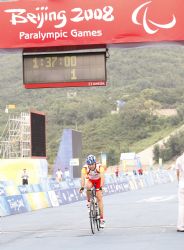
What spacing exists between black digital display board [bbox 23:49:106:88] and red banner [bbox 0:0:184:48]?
13.8 inches

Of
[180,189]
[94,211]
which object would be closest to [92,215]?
[94,211]

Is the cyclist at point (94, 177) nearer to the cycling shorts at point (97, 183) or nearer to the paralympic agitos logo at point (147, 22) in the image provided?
the cycling shorts at point (97, 183)

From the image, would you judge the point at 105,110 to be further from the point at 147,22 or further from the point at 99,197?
the point at 99,197

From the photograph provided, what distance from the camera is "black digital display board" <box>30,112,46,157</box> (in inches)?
1930

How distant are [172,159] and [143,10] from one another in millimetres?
110431

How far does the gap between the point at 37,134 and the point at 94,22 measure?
3419 centimetres

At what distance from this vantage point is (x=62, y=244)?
1216 centimetres

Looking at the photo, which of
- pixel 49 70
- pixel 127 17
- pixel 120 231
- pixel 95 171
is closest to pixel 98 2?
pixel 127 17

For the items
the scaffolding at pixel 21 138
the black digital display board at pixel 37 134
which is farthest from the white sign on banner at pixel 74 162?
the black digital display board at pixel 37 134

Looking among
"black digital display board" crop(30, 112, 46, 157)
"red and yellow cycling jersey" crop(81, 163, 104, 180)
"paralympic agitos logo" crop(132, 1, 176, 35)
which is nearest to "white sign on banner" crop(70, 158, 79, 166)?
"black digital display board" crop(30, 112, 46, 157)

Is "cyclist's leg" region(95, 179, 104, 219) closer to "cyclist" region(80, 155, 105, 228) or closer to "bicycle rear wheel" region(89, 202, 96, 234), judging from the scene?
"cyclist" region(80, 155, 105, 228)

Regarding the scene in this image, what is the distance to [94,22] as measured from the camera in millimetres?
16078

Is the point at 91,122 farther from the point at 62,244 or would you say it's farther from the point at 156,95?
the point at 62,244

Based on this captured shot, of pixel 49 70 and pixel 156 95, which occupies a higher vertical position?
pixel 156 95
